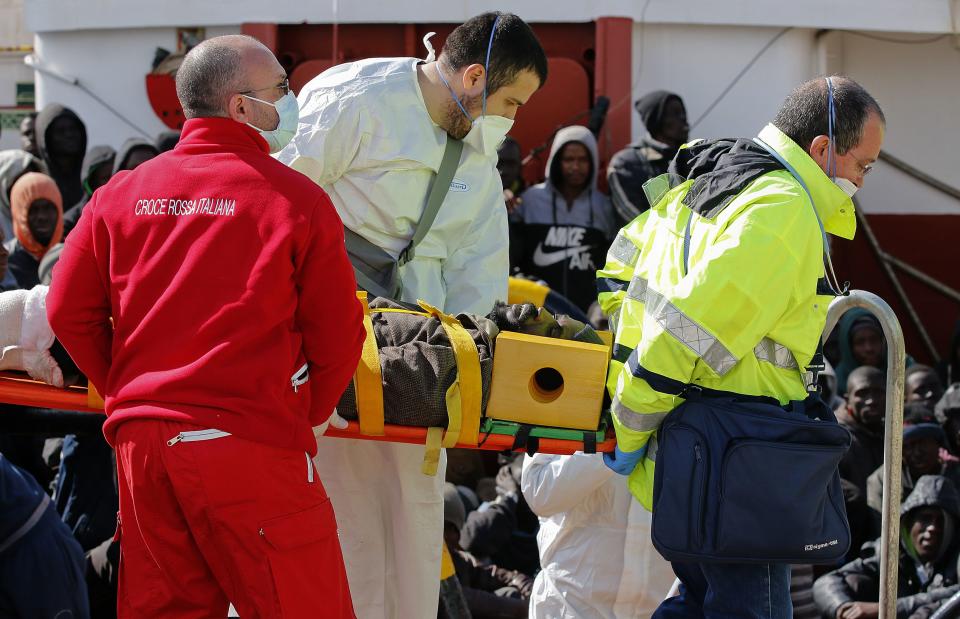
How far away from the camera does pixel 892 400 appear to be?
147 inches

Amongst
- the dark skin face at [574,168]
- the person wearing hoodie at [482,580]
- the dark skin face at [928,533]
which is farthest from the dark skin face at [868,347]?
the person wearing hoodie at [482,580]

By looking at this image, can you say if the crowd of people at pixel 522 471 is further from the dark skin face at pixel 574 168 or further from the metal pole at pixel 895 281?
the metal pole at pixel 895 281

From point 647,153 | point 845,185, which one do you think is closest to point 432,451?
point 845,185

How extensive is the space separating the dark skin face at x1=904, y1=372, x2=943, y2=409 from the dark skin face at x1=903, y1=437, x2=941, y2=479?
84cm

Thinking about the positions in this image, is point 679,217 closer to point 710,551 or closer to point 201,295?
point 710,551

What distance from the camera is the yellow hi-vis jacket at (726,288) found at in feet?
10.5

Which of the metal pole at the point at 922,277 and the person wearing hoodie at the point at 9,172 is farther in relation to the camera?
the metal pole at the point at 922,277

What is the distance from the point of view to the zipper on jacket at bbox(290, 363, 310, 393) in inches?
122

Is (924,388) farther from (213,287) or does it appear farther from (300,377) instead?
(213,287)

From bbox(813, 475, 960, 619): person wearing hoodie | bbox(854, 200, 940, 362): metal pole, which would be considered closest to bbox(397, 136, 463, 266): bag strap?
bbox(813, 475, 960, 619): person wearing hoodie

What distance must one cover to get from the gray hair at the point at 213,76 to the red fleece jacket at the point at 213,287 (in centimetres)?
5

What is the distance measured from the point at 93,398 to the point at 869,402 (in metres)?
4.55

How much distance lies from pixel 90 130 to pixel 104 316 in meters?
→ 6.28

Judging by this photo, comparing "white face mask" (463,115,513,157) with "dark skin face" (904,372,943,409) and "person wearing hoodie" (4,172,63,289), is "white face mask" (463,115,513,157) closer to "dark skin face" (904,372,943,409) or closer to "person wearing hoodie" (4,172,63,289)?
"person wearing hoodie" (4,172,63,289)
